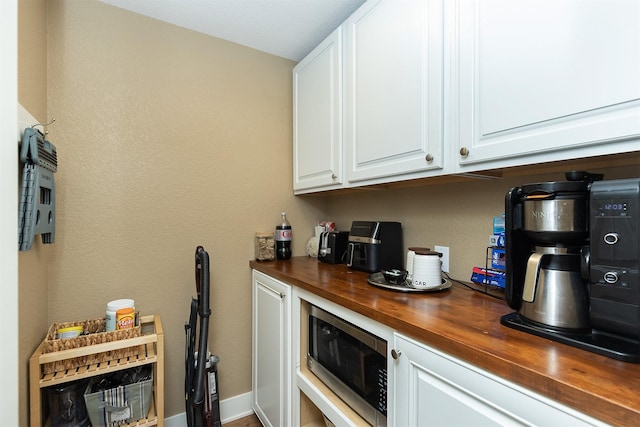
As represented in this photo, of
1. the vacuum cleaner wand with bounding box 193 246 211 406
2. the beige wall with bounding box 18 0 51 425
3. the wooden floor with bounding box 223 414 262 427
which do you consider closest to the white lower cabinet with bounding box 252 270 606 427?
the wooden floor with bounding box 223 414 262 427

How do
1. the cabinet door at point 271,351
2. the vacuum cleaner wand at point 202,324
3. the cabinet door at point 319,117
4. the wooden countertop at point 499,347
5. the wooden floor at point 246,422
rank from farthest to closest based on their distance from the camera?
the wooden floor at point 246,422
the cabinet door at point 319,117
the cabinet door at point 271,351
the vacuum cleaner wand at point 202,324
the wooden countertop at point 499,347

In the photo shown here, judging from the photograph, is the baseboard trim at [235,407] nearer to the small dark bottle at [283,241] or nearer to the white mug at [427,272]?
the small dark bottle at [283,241]

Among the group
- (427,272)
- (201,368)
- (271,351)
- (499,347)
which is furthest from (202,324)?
(499,347)

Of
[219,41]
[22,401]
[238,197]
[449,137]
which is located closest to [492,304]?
[449,137]

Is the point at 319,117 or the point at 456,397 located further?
the point at 319,117

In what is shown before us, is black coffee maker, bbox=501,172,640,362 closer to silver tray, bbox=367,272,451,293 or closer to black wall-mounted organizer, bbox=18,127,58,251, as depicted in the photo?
silver tray, bbox=367,272,451,293

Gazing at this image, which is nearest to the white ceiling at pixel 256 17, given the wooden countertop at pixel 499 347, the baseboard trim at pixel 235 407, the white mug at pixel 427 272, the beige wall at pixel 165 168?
the beige wall at pixel 165 168

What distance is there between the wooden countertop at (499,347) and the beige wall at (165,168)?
91 cm

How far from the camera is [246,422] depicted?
6.11ft

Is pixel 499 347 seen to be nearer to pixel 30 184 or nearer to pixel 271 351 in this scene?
pixel 271 351

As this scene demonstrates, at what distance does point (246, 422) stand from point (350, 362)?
3.77 ft

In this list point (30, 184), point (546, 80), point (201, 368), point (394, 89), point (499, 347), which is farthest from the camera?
point (201, 368)

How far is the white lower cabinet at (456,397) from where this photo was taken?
1.87ft

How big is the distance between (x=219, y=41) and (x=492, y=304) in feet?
6.66
